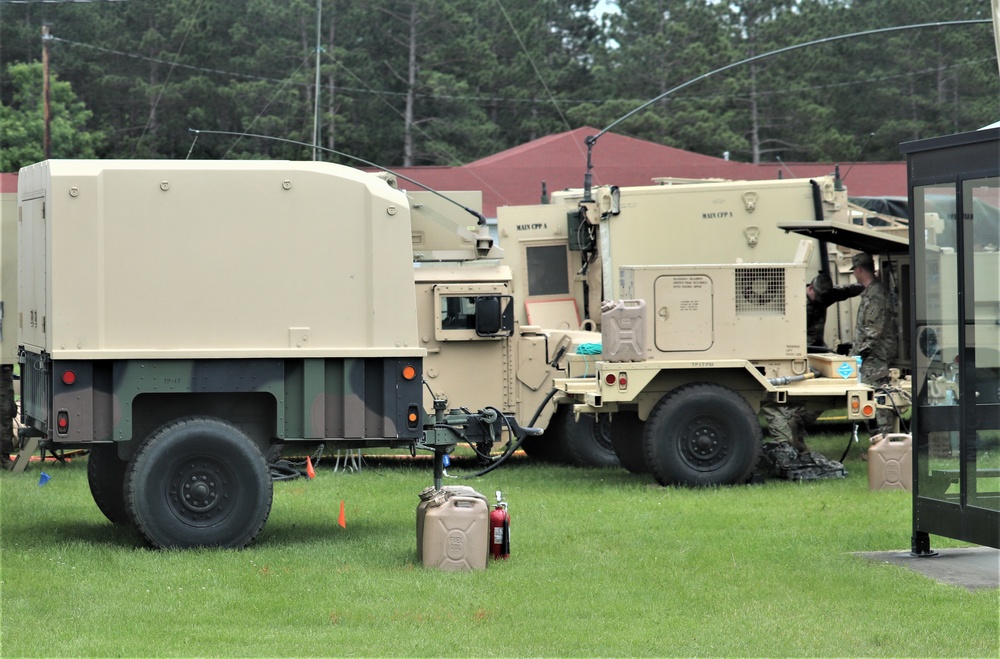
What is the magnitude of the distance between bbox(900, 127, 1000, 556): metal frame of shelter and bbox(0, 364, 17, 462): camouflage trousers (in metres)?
8.94

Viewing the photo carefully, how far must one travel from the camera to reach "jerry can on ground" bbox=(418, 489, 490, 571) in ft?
31.3

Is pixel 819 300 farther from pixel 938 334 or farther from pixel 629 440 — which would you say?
pixel 938 334

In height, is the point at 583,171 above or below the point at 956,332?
above

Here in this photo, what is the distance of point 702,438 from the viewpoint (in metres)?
13.6

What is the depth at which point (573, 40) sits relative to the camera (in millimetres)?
58719

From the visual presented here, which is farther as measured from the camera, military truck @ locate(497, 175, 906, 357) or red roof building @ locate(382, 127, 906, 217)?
red roof building @ locate(382, 127, 906, 217)

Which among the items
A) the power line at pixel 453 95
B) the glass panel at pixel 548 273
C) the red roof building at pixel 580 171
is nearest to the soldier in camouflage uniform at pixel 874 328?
the glass panel at pixel 548 273

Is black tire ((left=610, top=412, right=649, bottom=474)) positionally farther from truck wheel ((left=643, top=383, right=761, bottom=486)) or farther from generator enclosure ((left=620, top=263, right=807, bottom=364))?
generator enclosure ((left=620, top=263, right=807, bottom=364))

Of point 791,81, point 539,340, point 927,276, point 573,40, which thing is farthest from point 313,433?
point 573,40

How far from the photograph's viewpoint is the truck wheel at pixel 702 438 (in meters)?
13.5

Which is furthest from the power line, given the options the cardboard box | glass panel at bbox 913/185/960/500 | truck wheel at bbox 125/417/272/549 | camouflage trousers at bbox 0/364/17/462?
glass panel at bbox 913/185/960/500

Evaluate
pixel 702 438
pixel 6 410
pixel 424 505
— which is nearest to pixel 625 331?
pixel 702 438

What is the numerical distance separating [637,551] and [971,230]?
3080mm

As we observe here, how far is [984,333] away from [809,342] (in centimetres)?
688
